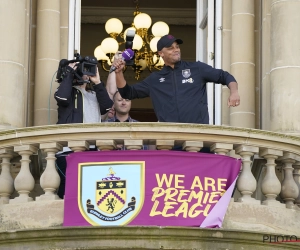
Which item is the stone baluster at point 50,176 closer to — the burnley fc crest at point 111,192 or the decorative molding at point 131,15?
the burnley fc crest at point 111,192

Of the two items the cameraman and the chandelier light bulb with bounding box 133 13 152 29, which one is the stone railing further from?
the chandelier light bulb with bounding box 133 13 152 29

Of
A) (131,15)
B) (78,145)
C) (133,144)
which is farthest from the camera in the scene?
(131,15)

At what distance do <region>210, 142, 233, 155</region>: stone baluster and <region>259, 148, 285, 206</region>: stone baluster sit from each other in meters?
0.46

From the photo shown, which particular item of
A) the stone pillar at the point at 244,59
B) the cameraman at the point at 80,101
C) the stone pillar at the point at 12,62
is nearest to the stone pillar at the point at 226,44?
the stone pillar at the point at 244,59

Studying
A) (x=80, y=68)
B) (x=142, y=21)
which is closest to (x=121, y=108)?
(x=80, y=68)

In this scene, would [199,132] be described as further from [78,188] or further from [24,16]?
[24,16]

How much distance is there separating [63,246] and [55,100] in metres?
3.65

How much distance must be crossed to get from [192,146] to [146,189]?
2.43 ft

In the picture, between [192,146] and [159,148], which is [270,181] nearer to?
[192,146]

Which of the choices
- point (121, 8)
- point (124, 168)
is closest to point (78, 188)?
point (124, 168)

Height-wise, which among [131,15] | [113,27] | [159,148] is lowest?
[159,148]

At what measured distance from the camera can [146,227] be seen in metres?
15.1

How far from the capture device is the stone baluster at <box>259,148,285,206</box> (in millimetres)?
15992

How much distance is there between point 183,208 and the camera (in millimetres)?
15414
